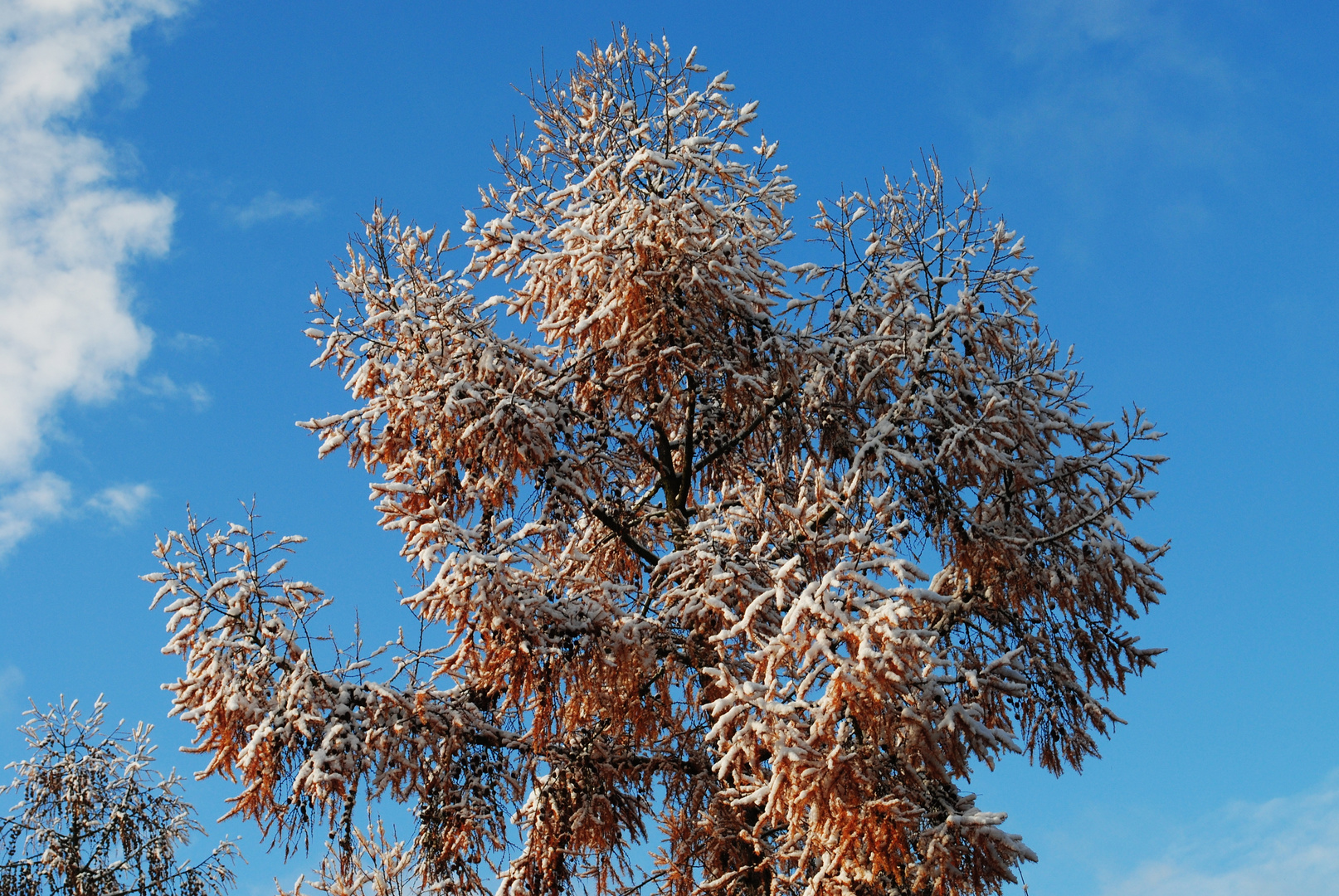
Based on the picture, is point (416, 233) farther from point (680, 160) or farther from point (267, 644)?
point (267, 644)

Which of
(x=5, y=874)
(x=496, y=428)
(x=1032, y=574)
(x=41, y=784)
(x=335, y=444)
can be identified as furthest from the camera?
(x=41, y=784)

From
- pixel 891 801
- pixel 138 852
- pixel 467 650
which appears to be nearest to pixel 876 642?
pixel 891 801

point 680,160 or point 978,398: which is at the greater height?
point 680,160

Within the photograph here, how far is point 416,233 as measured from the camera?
29.1ft

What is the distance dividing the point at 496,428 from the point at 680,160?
2.47 metres

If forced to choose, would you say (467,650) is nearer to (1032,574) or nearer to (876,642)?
(876,642)

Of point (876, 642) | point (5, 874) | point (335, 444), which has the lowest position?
point (876, 642)

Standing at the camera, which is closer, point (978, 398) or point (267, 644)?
point (267, 644)

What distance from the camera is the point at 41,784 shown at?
1250cm

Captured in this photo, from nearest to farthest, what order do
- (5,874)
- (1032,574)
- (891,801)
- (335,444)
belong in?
(891,801)
(335,444)
(1032,574)
(5,874)

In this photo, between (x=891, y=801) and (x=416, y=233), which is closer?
(x=891, y=801)

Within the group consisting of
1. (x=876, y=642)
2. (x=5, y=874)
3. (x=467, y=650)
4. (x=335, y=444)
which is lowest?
(x=876, y=642)

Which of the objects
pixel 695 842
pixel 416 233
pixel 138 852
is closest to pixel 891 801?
pixel 695 842

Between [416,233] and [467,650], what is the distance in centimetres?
338
